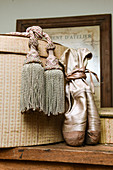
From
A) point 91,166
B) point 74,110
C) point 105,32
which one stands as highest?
point 105,32

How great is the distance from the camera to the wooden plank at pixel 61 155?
58 centimetres

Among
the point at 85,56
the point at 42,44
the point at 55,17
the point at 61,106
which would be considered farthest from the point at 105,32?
the point at 61,106

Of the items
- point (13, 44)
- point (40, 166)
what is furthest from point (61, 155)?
point (13, 44)

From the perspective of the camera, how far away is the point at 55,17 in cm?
117

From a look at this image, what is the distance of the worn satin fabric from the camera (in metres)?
0.67

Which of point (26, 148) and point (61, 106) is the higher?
point (61, 106)

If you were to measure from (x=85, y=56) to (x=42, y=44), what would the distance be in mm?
158

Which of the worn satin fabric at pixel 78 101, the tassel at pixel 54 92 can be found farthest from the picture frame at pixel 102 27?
the tassel at pixel 54 92

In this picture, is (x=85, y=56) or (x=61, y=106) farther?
(x=85, y=56)

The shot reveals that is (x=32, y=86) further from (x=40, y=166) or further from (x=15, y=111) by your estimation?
(x=40, y=166)

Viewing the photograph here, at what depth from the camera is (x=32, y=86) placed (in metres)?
A: 0.60

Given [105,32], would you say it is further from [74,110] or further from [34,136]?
[34,136]

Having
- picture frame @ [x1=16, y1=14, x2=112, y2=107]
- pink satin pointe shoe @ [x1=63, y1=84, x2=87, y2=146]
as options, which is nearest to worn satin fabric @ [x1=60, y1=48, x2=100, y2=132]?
pink satin pointe shoe @ [x1=63, y1=84, x2=87, y2=146]

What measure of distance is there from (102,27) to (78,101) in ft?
1.82
